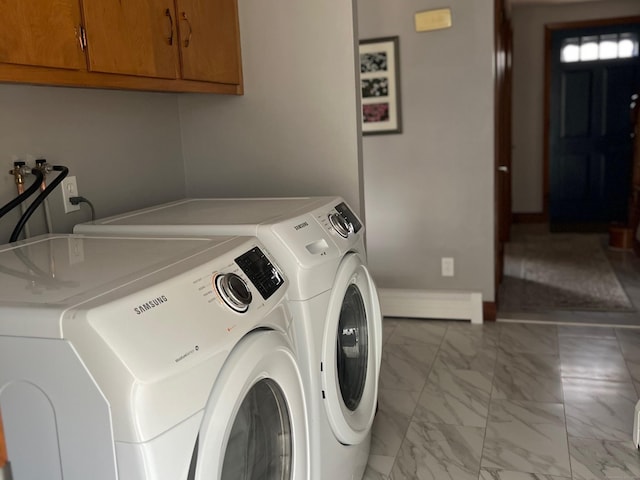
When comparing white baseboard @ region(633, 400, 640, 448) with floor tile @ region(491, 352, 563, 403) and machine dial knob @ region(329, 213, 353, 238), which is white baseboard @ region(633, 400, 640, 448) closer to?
floor tile @ region(491, 352, 563, 403)

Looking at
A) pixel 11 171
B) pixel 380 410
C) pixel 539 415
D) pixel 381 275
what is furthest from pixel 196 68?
pixel 381 275

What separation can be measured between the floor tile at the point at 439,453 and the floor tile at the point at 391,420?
Result: 0.04 meters

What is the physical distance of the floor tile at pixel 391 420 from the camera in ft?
7.48

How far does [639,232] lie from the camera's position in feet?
16.3

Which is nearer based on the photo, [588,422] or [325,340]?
[325,340]

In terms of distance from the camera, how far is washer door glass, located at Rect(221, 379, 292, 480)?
1150 mm

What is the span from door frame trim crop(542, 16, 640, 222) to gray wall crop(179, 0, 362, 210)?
4752 millimetres

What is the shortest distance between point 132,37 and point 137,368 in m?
1.07

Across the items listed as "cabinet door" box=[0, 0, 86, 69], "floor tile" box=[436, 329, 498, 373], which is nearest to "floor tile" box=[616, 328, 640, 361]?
"floor tile" box=[436, 329, 498, 373]

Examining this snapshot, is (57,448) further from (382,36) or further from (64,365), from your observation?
(382,36)

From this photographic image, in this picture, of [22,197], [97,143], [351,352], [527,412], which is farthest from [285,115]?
[527,412]

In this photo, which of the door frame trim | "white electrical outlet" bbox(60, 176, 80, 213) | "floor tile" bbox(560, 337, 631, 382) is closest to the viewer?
"white electrical outlet" bbox(60, 176, 80, 213)

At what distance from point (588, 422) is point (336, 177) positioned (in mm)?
1385

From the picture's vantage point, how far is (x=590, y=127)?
20.8 ft
